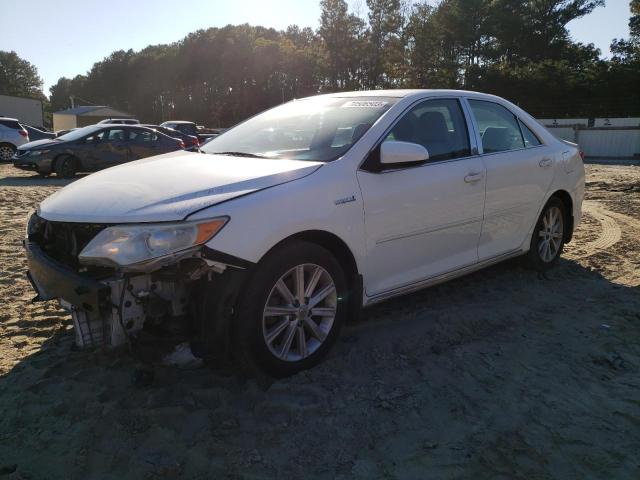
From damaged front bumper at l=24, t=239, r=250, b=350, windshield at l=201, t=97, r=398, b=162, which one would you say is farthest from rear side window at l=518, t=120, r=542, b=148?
damaged front bumper at l=24, t=239, r=250, b=350

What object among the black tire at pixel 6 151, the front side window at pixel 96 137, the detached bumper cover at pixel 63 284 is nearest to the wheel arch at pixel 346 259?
the detached bumper cover at pixel 63 284

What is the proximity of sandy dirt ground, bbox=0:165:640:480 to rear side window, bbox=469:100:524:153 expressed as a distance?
1.34 metres

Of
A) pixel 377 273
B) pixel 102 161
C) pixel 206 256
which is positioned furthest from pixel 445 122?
pixel 102 161

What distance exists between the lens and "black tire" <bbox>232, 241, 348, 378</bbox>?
106 inches

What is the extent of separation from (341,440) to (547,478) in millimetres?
907

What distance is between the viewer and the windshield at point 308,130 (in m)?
3.37

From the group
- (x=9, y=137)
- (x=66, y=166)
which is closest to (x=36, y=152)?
(x=66, y=166)

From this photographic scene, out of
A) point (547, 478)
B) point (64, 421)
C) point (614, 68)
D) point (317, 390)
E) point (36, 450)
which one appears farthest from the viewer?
point (614, 68)

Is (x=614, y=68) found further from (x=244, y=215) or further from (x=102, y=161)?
(x=244, y=215)

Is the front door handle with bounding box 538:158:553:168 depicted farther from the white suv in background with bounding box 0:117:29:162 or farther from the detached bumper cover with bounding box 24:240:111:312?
the white suv in background with bounding box 0:117:29:162

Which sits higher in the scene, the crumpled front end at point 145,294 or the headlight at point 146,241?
the headlight at point 146,241

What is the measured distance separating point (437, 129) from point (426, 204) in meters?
0.69

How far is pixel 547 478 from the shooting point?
7.19 feet

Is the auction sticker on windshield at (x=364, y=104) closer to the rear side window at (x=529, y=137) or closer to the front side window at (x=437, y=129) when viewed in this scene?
the front side window at (x=437, y=129)
